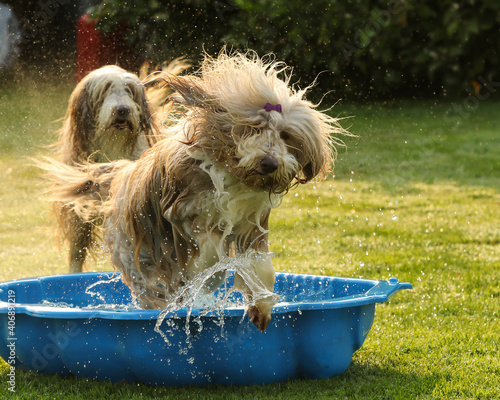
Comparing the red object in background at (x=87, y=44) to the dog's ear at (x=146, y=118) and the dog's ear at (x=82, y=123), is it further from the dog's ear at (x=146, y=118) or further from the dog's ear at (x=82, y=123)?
the dog's ear at (x=146, y=118)

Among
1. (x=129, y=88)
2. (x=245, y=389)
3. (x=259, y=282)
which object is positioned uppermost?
(x=129, y=88)

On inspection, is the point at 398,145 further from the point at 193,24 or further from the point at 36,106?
the point at 36,106

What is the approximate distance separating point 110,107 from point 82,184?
627mm

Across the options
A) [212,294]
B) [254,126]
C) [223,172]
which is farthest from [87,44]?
[254,126]

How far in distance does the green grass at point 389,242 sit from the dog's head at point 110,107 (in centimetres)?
76

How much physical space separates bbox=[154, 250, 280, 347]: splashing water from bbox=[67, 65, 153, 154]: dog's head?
1.60m

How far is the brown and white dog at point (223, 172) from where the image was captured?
3193 millimetres

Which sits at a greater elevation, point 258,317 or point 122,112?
point 122,112

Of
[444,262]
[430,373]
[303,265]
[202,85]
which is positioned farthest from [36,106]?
[430,373]

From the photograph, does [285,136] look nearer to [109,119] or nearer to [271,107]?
[271,107]

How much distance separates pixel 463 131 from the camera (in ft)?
44.7

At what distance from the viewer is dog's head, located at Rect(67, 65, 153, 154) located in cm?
494

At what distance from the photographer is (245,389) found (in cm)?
344

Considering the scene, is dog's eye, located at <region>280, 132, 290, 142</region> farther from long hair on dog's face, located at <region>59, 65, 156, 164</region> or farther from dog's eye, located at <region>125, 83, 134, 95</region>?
dog's eye, located at <region>125, 83, 134, 95</region>
